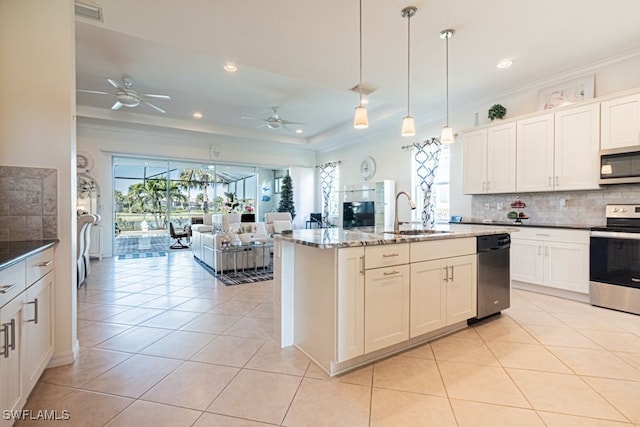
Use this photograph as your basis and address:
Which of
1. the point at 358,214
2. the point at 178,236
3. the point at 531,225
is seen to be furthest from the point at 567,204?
the point at 178,236

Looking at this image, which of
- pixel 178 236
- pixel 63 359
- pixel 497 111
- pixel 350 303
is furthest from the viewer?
pixel 178 236

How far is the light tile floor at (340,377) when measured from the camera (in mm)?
1635

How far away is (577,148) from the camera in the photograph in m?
3.63

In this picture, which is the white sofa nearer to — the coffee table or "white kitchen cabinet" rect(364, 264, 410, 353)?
the coffee table

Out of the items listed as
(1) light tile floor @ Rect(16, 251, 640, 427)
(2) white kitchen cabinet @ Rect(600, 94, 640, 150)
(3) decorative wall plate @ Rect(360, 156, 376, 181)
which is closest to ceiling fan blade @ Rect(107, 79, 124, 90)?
(1) light tile floor @ Rect(16, 251, 640, 427)

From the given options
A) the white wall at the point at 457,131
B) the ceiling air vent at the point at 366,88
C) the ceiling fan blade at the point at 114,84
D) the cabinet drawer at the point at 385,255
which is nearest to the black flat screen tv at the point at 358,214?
the white wall at the point at 457,131

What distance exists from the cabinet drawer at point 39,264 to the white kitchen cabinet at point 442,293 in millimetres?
2481

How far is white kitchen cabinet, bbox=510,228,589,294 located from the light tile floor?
1.53ft

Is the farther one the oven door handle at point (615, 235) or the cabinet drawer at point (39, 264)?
the oven door handle at point (615, 235)

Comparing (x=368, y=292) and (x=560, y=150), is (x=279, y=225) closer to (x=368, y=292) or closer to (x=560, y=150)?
(x=368, y=292)

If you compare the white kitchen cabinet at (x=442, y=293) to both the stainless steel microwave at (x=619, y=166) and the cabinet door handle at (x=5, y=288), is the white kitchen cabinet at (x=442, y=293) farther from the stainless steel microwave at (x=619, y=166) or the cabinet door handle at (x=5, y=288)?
the cabinet door handle at (x=5, y=288)

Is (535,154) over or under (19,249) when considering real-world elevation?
over

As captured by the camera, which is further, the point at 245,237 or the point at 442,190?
the point at 442,190

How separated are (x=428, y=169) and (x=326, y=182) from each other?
3.75 m
